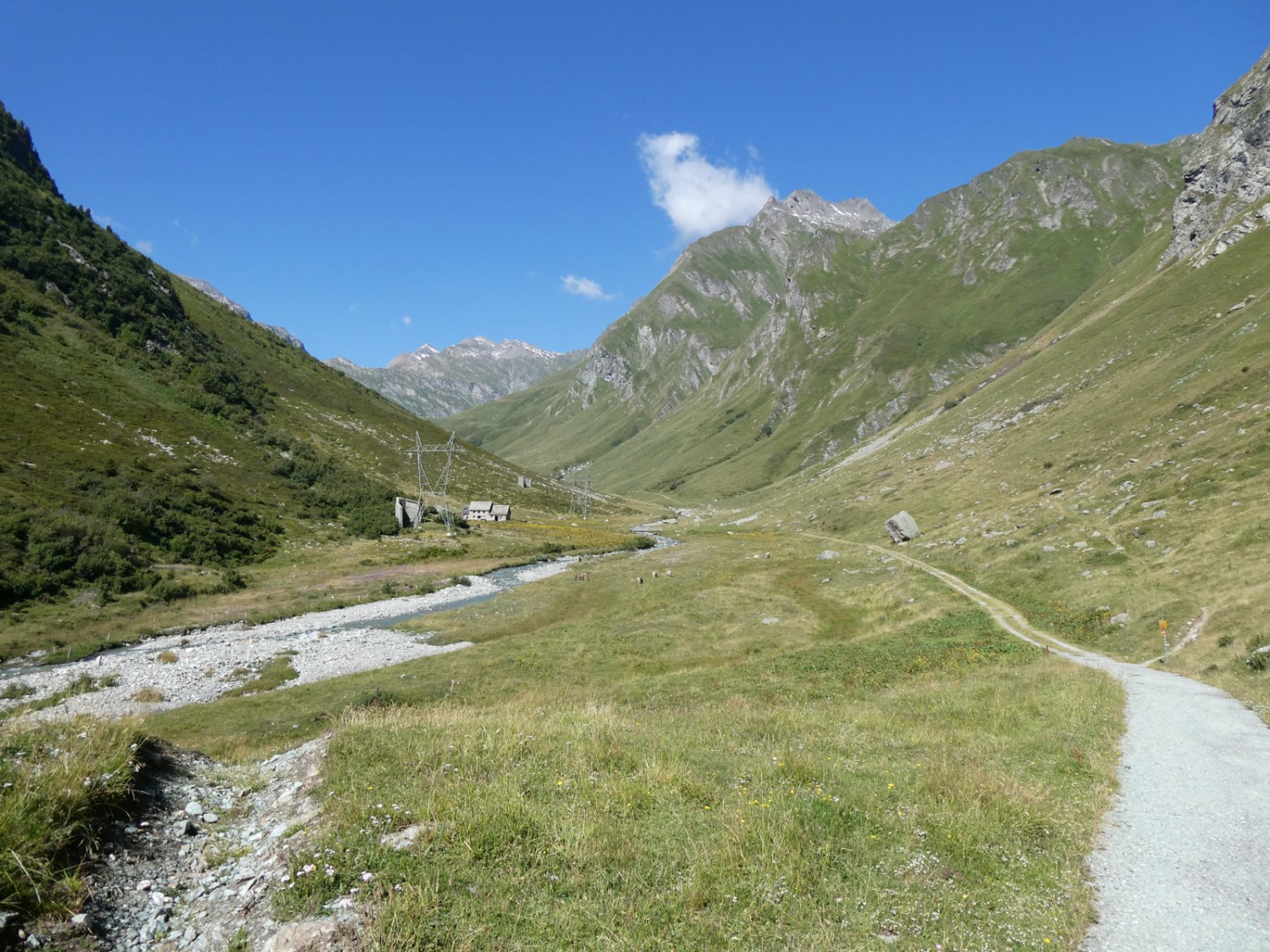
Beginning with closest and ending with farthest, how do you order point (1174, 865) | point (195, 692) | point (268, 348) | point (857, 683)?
1. point (1174, 865)
2. point (857, 683)
3. point (195, 692)
4. point (268, 348)

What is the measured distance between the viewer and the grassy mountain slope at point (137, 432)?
54031 millimetres

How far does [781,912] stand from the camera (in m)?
7.64

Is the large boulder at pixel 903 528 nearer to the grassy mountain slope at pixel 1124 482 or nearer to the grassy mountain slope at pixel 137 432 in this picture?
the grassy mountain slope at pixel 1124 482

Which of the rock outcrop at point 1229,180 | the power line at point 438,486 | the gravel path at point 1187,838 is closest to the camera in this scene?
the gravel path at point 1187,838

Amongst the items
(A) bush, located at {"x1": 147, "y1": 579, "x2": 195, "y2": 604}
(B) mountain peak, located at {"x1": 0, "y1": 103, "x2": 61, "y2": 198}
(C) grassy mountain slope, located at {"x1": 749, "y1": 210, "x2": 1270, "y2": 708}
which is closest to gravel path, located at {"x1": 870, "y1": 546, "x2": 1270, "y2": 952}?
(C) grassy mountain slope, located at {"x1": 749, "y1": 210, "x2": 1270, "y2": 708}

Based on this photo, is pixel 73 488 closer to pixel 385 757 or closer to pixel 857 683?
pixel 385 757

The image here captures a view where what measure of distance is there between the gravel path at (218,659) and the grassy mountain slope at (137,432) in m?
12.6

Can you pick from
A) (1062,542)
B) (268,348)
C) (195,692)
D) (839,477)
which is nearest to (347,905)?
(195,692)

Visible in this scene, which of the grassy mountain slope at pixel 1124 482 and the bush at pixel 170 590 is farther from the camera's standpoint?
the bush at pixel 170 590

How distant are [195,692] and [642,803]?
117 feet

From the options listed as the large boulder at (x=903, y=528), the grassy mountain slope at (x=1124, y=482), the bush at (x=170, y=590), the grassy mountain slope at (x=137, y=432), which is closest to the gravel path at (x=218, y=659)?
the bush at (x=170, y=590)

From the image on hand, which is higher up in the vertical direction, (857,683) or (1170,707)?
(1170,707)

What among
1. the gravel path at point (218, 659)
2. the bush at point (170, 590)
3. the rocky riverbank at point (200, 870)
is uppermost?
the rocky riverbank at point (200, 870)

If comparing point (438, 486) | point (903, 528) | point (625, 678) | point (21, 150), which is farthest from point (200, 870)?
point (21, 150)
